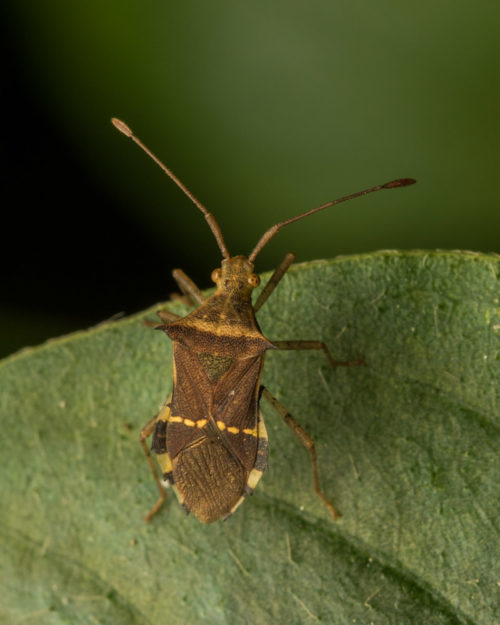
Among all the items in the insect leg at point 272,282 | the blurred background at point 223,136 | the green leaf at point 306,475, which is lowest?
the green leaf at point 306,475

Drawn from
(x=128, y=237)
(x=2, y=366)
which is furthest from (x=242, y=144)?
(x=2, y=366)

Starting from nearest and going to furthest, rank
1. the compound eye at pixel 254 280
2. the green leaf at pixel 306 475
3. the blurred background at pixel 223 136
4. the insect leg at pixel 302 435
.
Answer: the green leaf at pixel 306 475
the insect leg at pixel 302 435
the compound eye at pixel 254 280
the blurred background at pixel 223 136

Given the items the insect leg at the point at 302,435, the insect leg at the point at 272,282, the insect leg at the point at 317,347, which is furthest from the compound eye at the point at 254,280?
the insect leg at the point at 302,435

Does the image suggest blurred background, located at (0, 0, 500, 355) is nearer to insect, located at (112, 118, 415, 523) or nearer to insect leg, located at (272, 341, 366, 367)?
insect, located at (112, 118, 415, 523)

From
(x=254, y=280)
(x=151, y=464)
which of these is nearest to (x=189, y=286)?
(x=254, y=280)

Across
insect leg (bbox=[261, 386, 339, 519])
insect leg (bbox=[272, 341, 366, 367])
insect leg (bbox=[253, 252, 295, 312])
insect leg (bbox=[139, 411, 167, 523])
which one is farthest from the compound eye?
insect leg (bbox=[139, 411, 167, 523])

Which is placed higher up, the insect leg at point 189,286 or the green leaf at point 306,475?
the insect leg at point 189,286

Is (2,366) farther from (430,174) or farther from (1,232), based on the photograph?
(430,174)

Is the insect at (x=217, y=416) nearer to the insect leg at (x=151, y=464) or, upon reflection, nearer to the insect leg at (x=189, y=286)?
the insect leg at (x=151, y=464)

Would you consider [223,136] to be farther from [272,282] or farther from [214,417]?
[214,417]
